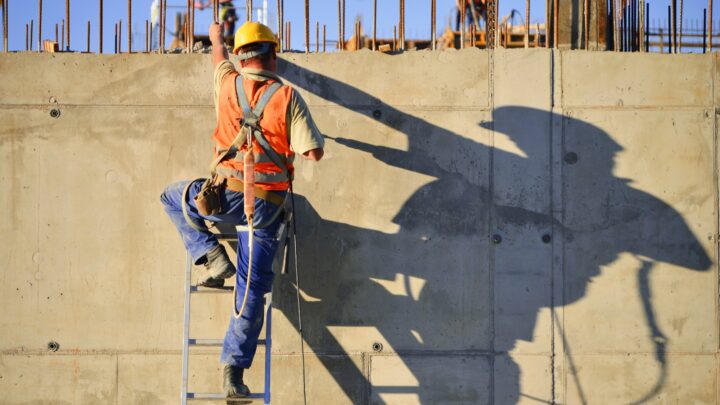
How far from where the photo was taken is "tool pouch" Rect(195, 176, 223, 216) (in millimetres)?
7016

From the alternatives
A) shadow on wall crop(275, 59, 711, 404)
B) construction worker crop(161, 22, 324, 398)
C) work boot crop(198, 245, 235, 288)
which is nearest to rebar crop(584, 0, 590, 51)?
shadow on wall crop(275, 59, 711, 404)

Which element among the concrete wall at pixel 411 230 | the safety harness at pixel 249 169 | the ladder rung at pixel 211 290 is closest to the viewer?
the safety harness at pixel 249 169

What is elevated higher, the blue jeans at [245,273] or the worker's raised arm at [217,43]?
the worker's raised arm at [217,43]

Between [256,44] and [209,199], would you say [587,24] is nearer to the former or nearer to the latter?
[256,44]

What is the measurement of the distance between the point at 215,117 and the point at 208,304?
149 cm

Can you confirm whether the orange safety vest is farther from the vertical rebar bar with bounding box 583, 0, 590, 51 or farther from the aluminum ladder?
the vertical rebar bar with bounding box 583, 0, 590, 51

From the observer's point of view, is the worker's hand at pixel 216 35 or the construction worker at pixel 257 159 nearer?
the construction worker at pixel 257 159

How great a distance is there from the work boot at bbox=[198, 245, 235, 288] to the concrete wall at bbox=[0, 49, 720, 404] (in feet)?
1.55

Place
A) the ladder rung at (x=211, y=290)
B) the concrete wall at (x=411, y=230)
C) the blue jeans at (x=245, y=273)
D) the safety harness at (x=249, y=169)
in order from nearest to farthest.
Result: the safety harness at (x=249, y=169)
the blue jeans at (x=245, y=273)
the ladder rung at (x=211, y=290)
the concrete wall at (x=411, y=230)

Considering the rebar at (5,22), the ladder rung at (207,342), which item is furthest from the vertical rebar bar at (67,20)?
the ladder rung at (207,342)

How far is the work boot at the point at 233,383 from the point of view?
7078 mm

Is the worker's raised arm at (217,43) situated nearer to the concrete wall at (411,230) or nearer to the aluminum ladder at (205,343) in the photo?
the concrete wall at (411,230)

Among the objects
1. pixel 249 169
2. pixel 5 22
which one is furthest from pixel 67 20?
pixel 249 169

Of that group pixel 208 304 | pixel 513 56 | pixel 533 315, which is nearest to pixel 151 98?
pixel 208 304
